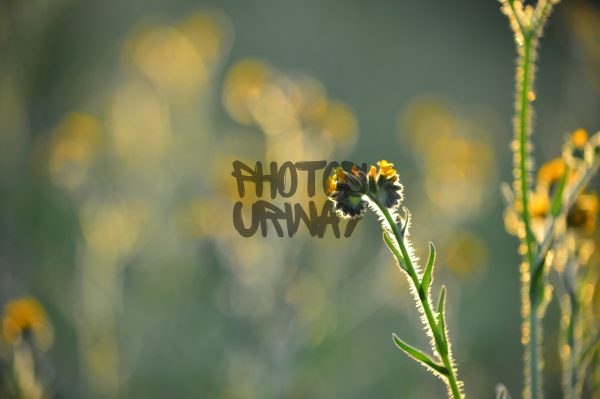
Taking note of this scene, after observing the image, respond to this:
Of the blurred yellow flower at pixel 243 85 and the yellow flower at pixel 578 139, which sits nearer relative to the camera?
the yellow flower at pixel 578 139

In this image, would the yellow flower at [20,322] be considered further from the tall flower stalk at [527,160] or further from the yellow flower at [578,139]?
the yellow flower at [578,139]

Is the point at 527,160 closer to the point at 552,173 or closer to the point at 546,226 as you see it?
the point at 546,226

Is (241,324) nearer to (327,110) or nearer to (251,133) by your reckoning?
(327,110)

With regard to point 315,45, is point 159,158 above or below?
below

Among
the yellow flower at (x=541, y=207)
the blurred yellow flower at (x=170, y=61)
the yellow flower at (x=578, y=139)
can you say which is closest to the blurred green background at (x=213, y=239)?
the blurred yellow flower at (x=170, y=61)

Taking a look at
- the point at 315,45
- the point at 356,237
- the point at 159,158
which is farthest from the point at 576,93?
the point at 315,45
